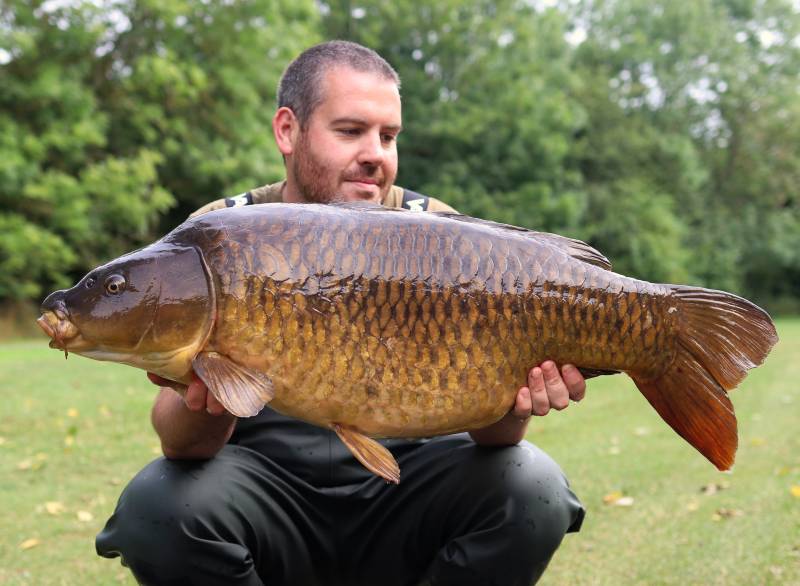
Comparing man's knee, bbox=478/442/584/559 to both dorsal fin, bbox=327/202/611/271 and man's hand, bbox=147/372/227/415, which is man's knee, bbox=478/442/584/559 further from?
man's hand, bbox=147/372/227/415

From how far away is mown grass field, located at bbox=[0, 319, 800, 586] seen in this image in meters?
2.59

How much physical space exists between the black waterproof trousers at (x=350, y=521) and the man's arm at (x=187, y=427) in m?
0.04

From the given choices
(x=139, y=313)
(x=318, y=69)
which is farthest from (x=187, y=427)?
(x=318, y=69)

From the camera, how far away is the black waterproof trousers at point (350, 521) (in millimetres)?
1747

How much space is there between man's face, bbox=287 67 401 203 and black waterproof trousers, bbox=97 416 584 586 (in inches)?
24.8

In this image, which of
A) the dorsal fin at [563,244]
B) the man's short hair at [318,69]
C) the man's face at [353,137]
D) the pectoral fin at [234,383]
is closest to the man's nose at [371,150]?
the man's face at [353,137]

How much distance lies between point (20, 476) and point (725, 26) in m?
27.5

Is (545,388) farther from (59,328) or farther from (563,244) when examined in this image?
(59,328)

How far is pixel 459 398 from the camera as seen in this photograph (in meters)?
1.51

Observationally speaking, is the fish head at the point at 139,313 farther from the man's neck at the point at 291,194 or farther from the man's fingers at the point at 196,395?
the man's neck at the point at 291,194

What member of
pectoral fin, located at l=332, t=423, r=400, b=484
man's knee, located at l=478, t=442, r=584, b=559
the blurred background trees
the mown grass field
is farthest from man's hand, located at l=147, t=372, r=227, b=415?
the blurred background trees

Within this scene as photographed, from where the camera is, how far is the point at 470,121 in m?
19.9

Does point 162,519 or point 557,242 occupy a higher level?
point 557,242

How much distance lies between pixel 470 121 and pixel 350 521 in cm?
1855
